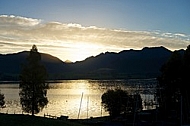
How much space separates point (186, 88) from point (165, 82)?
5999 millimetres

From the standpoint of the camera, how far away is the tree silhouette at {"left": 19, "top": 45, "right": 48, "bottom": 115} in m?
55.4

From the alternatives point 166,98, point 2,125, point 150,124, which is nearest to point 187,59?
point 166,98

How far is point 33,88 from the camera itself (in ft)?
182

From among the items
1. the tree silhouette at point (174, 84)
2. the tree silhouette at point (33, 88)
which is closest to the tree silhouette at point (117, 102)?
the tree silhouette at point (174, 84)

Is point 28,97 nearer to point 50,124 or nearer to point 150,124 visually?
point 150,124

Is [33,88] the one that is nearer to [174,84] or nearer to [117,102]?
[117,102]

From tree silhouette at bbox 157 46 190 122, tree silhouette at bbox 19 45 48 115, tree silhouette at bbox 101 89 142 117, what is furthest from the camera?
tree silhouette at bbox 101 89 142 117

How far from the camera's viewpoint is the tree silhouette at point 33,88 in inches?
2180

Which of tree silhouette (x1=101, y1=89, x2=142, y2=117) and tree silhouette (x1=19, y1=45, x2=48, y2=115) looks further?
tree silhouette (x1=101, y1=89, x2=142, y2=117)

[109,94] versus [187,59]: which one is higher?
[187,59]

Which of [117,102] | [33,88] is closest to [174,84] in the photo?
[117,102]

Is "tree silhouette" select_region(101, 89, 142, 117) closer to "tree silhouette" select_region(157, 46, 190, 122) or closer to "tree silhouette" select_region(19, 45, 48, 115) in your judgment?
"tree silhouette" select_region(157, 46, 190, 122)

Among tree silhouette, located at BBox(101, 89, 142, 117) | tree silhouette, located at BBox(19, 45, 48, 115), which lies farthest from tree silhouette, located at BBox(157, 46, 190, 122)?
tree silhouette, located at BBox(19, 45, 48, 115)

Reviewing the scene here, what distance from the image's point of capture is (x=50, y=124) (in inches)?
1193
